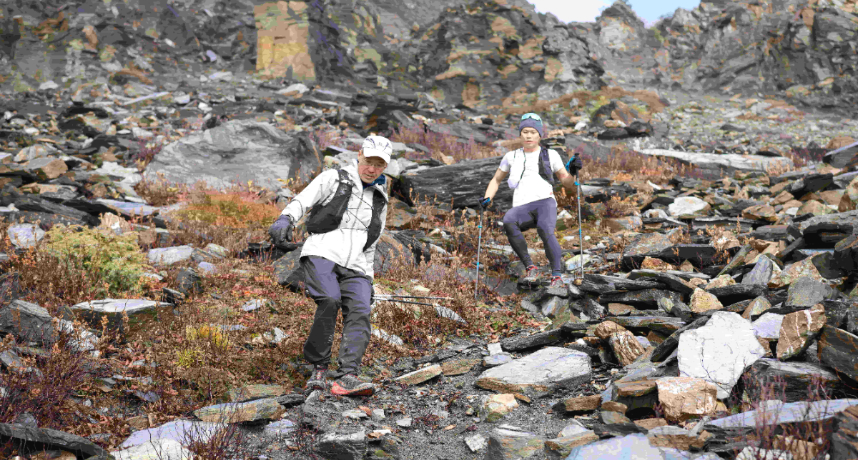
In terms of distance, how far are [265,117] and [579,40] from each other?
19.6m

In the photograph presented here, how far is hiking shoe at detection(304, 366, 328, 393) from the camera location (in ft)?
12.8

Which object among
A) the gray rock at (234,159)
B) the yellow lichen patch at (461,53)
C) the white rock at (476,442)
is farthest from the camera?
the yellow lichen patch at (461,53)

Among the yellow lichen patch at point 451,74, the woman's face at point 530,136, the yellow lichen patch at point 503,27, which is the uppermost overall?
the yellow lichen patch at point 503,27

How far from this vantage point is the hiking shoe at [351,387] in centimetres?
382

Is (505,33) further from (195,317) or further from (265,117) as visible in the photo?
(195,317)

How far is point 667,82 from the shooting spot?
1409 inches

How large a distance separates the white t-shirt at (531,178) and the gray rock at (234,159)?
5299mm

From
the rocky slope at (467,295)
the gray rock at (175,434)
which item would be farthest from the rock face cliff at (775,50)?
the gray rock at (175,434)

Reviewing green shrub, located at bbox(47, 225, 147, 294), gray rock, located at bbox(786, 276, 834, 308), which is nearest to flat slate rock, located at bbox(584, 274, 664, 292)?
gray rock, located at bbox(786, 276, 834, 308)

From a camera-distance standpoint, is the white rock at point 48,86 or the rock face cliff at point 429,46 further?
the rock face cliff at point 429,46

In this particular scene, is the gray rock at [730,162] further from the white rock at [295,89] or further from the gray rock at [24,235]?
the white rock at [295,89]

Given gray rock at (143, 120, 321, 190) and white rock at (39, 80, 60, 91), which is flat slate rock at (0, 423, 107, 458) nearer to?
gray rock at (143, 120, 321, 190)

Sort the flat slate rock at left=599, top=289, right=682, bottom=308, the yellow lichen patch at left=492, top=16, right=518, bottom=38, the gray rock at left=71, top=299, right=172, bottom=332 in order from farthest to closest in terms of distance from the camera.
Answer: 1. the yellow lichen patch at left=492, top=16, right=518, bottom=38
2. the flat slate rock at left=599, top=289, right=682, bottom=308
3. the gray rock at left=71, top=299, right=172, bottom=332

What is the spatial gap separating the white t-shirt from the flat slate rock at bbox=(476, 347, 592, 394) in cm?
279
